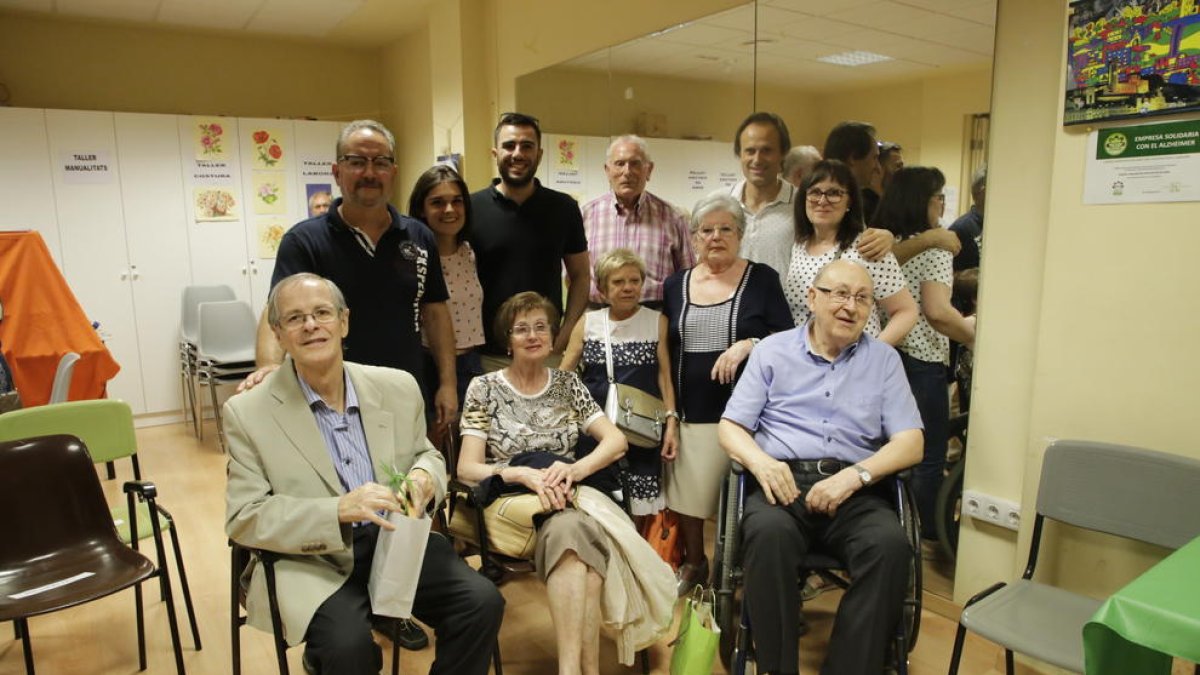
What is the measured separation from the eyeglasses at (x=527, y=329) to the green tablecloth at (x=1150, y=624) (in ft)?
5.32

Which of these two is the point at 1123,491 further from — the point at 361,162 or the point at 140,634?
the point at 140,634

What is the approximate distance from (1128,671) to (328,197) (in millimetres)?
5740

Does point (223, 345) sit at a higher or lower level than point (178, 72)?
lower

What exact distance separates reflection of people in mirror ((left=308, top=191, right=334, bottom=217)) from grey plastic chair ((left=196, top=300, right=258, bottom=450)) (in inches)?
35.7

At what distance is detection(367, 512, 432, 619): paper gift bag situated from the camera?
176 centimetres

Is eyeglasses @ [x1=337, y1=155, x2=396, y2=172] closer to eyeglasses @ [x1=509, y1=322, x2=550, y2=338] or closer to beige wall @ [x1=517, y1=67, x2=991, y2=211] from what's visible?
eyeglasses @ [x1=509, y1=322, x2=550, y2=338]

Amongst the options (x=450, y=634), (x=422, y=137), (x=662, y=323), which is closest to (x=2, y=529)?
(x=450, y=634)

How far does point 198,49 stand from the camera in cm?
597

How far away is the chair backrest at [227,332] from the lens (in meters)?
5.39

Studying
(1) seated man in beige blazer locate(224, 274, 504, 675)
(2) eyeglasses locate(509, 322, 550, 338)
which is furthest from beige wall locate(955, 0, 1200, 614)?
(1) seated man in beige blazer locate(224, 274, 504, 675)

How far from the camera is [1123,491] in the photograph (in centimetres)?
199

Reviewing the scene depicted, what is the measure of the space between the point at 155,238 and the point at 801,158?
488cm

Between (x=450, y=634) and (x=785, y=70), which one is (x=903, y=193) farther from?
(x=450, y=634)

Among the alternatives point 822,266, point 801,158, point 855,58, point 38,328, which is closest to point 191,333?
point 38,328
